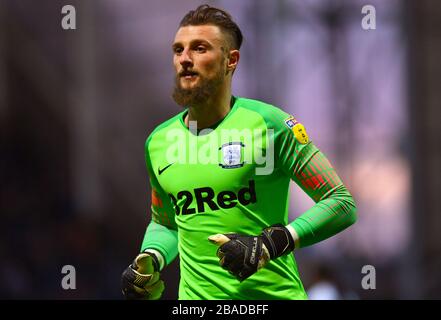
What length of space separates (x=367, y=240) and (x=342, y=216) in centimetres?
912

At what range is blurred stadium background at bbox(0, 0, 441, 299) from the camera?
1214cm

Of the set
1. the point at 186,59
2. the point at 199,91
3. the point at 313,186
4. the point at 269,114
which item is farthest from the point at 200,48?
the point at 313,186

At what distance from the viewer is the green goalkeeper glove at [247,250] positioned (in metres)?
4.46

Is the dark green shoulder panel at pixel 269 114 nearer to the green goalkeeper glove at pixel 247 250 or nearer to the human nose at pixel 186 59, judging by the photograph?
the human nose at pixel 186 59

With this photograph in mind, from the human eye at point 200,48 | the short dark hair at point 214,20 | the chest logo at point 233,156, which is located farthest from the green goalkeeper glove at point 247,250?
the short dark hair at point 214,20

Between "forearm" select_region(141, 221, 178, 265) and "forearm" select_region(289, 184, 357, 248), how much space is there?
95cm

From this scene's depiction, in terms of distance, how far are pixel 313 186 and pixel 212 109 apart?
2.55 feet

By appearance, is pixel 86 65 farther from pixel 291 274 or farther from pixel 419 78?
pixel 291 274

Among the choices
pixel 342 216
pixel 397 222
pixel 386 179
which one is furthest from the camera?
pixel 397 222

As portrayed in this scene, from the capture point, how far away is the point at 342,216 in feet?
15.6

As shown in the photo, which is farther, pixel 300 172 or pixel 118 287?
pixel 118 287

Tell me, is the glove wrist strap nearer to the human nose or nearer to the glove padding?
the glove padding
